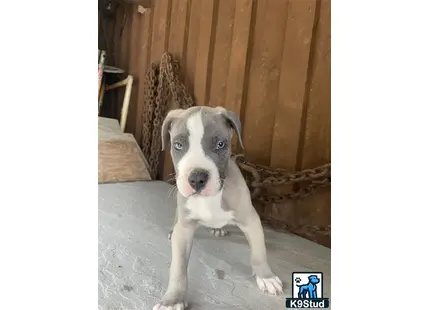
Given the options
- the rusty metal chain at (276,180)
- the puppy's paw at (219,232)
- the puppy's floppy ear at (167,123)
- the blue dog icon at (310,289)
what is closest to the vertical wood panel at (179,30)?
the puppy's floppy ear at (167,123)

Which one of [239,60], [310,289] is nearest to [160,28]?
[239,60]

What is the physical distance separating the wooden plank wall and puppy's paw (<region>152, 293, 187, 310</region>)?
0.27 meters

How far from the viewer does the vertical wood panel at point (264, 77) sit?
0.76 m

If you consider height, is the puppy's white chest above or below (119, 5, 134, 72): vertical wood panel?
below

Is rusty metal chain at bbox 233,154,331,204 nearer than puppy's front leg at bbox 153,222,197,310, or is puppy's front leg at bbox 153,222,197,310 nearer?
puppy's front leg at bbox 153,222,197,310

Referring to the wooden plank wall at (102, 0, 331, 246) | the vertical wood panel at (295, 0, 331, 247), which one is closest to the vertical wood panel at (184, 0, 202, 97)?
the wooden plank wall at (102, 0, 331, 246)

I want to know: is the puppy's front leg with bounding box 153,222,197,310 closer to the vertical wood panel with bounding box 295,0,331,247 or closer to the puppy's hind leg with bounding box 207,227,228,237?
the puppy's hind leg with bounding box 207,227,228,237

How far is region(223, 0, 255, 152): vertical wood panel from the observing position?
0.76 metres

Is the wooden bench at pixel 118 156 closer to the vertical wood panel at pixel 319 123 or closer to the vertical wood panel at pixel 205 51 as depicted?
the vertical wood panel at pixel 205 51

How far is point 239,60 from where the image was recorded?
0.78m

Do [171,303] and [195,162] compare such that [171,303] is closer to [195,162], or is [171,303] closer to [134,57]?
[195,162]
